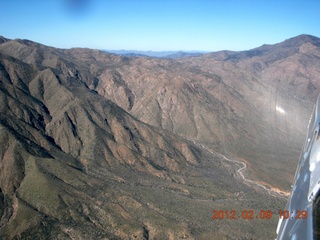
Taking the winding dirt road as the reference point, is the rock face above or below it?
above

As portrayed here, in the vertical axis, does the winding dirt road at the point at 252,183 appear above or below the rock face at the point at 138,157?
below

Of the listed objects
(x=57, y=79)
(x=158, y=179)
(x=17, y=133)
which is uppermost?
(x=57, y=79)

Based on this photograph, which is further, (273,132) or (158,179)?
(273,132)

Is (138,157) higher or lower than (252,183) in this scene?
higher

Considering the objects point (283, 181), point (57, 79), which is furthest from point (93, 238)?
point (57, 79)

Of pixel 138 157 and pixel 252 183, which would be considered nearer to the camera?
pixel 252 183

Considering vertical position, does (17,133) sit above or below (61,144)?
above

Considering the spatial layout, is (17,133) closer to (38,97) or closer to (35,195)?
(35,195)

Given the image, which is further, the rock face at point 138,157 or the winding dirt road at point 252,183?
the winding dirt road at point 252,183
